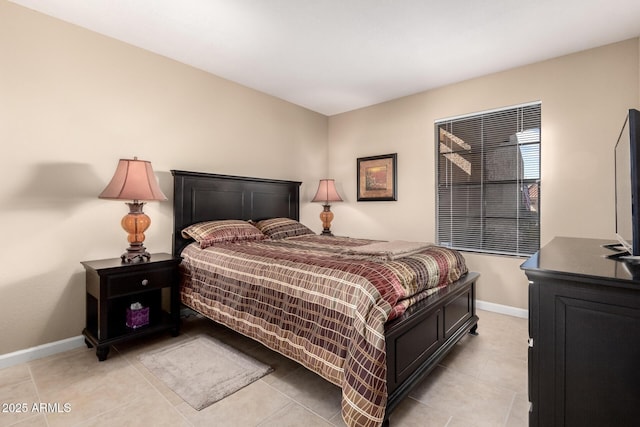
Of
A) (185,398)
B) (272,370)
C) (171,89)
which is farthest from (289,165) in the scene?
(185,398)

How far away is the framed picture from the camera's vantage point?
4.20 m

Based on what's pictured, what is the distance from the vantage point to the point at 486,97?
346 centimetres

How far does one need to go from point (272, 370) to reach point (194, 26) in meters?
2.83

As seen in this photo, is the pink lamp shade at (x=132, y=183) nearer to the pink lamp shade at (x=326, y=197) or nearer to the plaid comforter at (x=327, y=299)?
the plaid comforter at (x=327, y=299)

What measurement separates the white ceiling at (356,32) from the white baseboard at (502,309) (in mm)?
2612

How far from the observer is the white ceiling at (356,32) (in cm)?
229

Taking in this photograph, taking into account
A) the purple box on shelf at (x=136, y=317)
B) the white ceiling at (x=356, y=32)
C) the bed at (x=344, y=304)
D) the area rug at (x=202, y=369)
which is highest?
the white ceiling at (x=356, y=32)

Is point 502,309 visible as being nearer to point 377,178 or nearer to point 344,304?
point 377,178

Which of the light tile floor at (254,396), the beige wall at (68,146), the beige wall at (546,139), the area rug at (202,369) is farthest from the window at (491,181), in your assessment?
the beige wall at (68,146)

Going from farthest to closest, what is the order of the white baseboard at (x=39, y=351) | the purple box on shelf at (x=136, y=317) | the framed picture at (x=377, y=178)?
the framed picture at (x=377, y=178) → the purple box on shelf at (x=136, y=317) → the white baseboard at (x=39, y=351)

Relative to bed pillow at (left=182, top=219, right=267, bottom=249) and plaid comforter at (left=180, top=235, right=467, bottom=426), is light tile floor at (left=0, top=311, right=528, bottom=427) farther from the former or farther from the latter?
bed pillow at (left=182, top=219, right=267, bottom=249)

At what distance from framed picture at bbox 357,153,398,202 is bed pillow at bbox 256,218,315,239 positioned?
1211mm

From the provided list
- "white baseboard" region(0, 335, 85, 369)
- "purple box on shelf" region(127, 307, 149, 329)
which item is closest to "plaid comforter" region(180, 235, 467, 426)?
"purple box on shelf" region(127, 307, 149, 329)

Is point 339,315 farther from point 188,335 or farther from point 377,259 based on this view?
point 188,335
